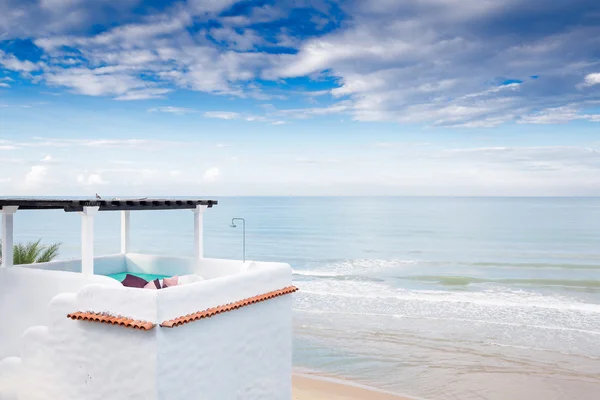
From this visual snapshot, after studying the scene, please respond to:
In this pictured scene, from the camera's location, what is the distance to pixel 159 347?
8.50 metres

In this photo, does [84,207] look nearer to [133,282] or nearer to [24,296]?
[133,282]

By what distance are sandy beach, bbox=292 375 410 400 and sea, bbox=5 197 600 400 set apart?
2.55 feet

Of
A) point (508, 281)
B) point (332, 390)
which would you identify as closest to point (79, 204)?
point (332, 390)

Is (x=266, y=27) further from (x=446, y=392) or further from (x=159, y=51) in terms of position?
(x=446, y=392)

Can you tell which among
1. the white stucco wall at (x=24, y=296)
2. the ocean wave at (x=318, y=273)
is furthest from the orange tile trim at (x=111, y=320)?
the ocean wave at (x=318, y=273)

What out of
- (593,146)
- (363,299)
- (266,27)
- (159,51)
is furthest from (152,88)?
(593,146)

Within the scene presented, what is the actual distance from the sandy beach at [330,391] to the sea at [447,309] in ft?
2.55

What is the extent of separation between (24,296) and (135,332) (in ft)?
12.1

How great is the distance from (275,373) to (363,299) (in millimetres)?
18683

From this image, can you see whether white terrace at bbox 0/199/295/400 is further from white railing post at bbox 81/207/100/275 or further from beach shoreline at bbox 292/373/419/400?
beach shoreline at bbox 292/373/419/400

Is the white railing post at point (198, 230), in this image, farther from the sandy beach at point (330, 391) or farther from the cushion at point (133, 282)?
the sandy beach at point (330, 391)

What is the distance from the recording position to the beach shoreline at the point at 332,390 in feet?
50.8

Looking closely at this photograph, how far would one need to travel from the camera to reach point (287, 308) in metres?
11.7

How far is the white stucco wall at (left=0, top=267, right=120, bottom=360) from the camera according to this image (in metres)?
10.3
